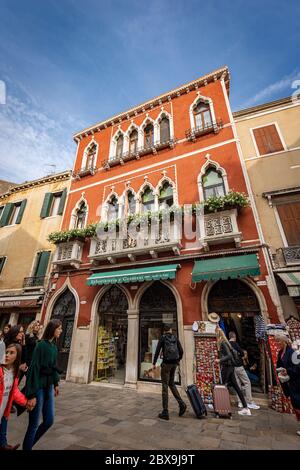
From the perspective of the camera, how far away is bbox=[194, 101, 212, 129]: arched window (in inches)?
417

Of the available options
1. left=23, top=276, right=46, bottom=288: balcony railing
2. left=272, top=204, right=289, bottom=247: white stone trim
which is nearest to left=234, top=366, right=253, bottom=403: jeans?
left=272, top=204, right=289, bottom=247: white stone trim

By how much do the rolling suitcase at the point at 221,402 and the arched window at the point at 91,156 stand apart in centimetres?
1221

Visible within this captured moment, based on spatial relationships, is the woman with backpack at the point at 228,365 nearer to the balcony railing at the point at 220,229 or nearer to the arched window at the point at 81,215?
the balcony railing at the point at 220,229

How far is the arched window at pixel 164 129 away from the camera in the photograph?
37.5ft

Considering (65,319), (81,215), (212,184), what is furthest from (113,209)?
(65,319)

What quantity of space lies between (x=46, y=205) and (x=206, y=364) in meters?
12.5

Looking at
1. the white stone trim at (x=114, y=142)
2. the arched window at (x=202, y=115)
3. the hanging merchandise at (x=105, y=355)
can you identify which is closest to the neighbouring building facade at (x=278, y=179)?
the arched window at (x=202, y=115)

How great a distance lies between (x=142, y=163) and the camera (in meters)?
11.2

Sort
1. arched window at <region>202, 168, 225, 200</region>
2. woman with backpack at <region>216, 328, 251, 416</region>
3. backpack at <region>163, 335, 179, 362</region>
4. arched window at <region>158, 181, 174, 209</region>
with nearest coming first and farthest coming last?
backpack at <region>163, 335, 179, 362</region>, woman with backpack at <region>216, 328, 251, 416</region>, arched window at <region>202, 168, 225, 200</region>, arched window at <region>158, 181, 174, 209</region>

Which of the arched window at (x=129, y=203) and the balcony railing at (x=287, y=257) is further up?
the arched window at (x=129, y=203)

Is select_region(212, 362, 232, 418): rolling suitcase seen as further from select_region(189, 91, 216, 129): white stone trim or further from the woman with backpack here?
select_region(189, 91, 216, 129): white stone trim

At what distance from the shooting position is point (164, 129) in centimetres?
1173

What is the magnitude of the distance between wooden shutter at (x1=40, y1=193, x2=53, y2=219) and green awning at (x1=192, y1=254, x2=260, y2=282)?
10.4 meters

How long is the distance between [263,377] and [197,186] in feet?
22.8
